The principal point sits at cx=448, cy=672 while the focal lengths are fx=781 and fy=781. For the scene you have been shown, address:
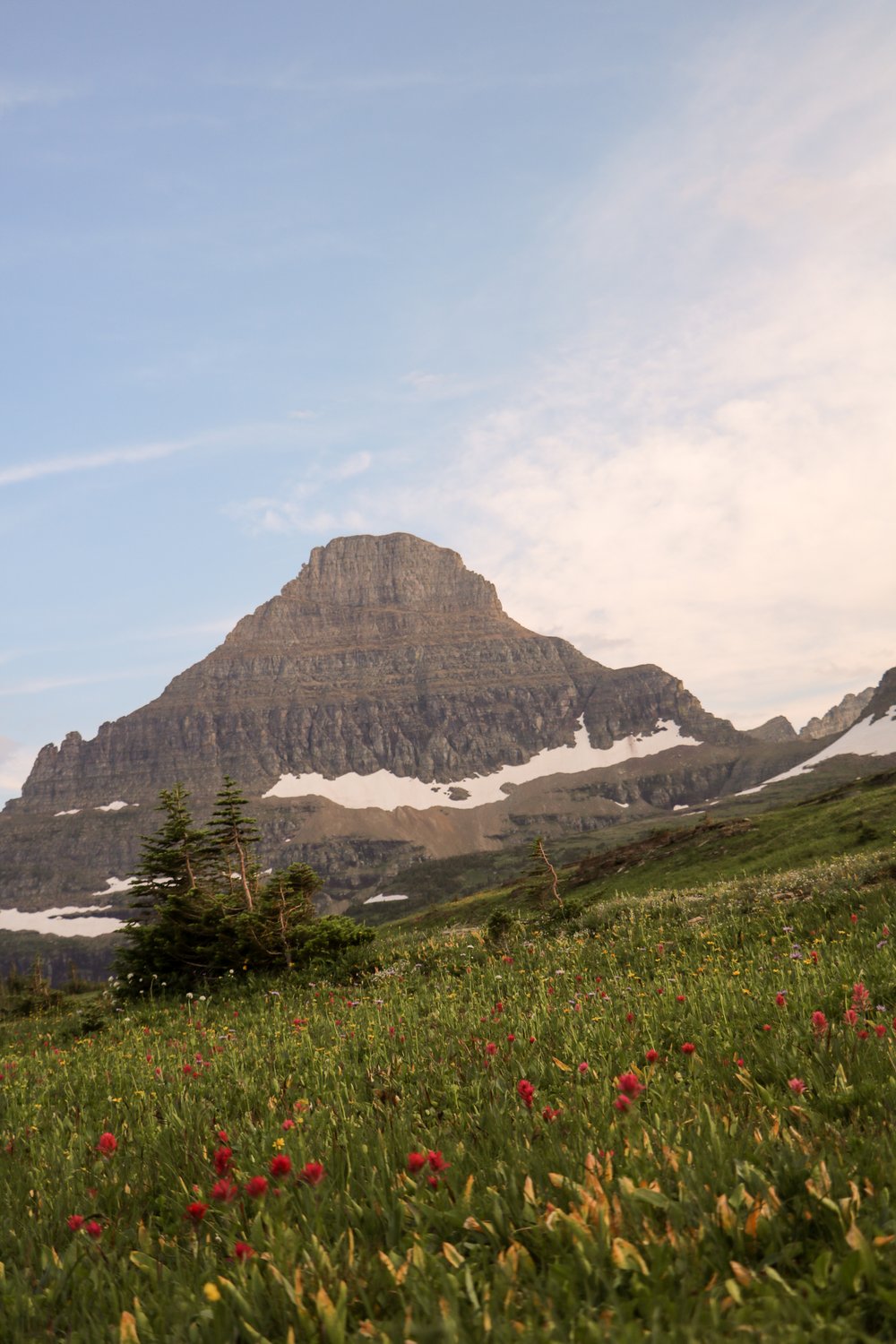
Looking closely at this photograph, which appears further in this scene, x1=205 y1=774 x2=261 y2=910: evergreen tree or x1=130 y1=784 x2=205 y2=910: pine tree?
x1=130 y1=784 x2=205 y2=910: pine tree

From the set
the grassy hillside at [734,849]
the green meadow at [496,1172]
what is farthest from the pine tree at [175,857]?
the green meadow at [496,1172]

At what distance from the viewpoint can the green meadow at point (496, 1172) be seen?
2738 millimetres

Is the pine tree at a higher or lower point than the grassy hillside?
higher

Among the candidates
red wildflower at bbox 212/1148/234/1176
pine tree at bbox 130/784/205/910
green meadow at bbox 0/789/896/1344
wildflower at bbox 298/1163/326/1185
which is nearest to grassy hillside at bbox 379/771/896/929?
pine tree at bbox 130/784/205/910

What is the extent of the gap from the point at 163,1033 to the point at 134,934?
11.4 m

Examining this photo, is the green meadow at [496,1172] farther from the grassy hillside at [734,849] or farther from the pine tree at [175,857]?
the pine tree at [175,857]

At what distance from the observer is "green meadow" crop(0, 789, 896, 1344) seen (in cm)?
274

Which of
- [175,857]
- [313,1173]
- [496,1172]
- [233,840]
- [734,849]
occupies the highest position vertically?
[233,840]

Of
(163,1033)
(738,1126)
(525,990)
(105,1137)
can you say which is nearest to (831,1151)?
(738,1126)

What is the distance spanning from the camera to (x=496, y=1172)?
3.88 m

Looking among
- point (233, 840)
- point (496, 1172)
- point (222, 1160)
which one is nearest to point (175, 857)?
point (233, 840)

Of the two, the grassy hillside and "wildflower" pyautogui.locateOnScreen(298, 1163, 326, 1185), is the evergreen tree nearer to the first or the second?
the grassy hillside

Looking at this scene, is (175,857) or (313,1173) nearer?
(313,1173)

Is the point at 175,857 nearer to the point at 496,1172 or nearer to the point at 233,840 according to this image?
the point at 233,840
